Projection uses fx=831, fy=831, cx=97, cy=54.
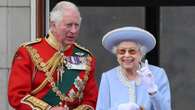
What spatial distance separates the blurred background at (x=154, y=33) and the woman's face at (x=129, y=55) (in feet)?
5.89

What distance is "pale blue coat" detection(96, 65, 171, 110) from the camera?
437 centimetres

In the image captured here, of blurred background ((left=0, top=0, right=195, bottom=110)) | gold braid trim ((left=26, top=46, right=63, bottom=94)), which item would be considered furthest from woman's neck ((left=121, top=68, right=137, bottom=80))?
blurred background ((left=0, top=0, right=195, bottom=110))

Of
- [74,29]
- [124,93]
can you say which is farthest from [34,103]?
[124,93]

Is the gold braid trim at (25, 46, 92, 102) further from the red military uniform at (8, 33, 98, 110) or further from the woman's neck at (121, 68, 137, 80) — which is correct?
the woman's neck at (121, 68, 137, 80)

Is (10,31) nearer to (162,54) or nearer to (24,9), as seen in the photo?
(24,9)

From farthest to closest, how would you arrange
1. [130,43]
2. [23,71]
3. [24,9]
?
[24,9] < [23,71] < [130,43]

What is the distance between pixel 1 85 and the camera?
20.2 feet

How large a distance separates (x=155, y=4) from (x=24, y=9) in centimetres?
Answer: 99

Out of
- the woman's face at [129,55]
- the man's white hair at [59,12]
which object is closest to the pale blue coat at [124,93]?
the woman's face at [129,55]

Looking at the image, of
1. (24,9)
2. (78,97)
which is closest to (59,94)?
(78,97)

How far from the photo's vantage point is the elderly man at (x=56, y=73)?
4730mm

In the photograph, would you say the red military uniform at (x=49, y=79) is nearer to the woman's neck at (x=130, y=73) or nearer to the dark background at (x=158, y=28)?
the woman's neck at (x=130, y=73)

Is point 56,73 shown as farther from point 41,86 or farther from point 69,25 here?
point 69,25

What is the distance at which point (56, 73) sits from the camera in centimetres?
482
